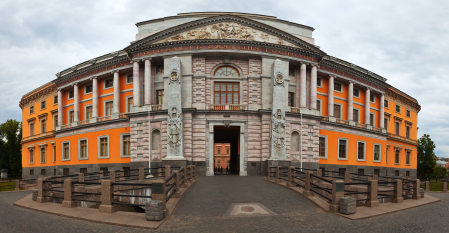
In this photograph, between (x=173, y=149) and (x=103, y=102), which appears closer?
(x=173, y=149)

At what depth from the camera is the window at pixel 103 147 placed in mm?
39000

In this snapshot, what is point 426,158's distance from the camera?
2625 inches

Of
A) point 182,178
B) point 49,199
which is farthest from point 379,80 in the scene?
point 49,199

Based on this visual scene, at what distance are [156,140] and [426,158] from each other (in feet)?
202

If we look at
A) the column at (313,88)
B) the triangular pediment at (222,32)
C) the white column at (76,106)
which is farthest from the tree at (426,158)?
the white column at (76,106)

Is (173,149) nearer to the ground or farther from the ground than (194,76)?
nearer to the ground

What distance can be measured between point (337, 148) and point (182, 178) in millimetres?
27130

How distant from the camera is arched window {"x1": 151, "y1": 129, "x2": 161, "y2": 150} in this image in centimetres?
3356

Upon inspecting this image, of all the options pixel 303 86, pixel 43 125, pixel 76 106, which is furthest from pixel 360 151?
pixel 43 125

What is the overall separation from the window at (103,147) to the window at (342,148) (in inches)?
1191

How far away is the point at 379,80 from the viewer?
152 feet

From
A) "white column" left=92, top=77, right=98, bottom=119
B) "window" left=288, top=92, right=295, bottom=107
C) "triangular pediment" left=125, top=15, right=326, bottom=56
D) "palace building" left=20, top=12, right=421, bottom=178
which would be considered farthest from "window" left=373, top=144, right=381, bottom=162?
"white column" left=92, top=77, right=98, bottom=119

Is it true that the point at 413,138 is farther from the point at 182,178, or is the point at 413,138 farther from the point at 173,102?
the point at 182,178

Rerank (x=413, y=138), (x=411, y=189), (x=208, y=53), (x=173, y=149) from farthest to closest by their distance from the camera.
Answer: (x=413, y=138) < (x=208, y=53) < (x=173, y=149) < (x=411, y=189)
